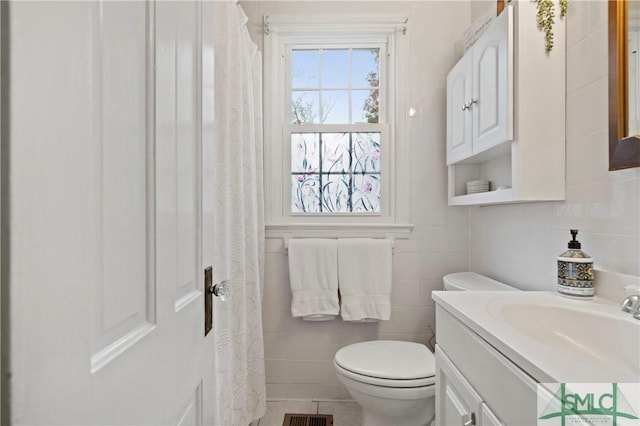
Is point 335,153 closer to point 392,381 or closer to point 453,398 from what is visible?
point 392,381

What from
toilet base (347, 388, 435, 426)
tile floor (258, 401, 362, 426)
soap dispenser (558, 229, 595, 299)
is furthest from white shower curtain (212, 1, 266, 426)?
soap dispenser (558, 229, 595, 299)

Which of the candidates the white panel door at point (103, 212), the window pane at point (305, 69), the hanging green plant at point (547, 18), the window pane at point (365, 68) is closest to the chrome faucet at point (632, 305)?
the hanging green plant at point (547, 18)

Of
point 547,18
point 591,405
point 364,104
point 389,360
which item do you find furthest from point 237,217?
point 547,18

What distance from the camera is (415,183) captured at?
2.07 meters

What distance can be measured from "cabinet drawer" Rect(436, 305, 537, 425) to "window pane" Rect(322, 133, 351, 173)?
1201 millimetres

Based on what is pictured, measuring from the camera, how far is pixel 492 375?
0.81 metres

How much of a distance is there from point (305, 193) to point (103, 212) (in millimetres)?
1727

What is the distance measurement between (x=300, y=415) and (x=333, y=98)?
5.81 feet

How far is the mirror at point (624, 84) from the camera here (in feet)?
3.18

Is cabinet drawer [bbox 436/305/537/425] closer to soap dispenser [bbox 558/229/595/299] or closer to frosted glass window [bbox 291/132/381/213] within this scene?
soap dispenser [bbox 558/229/595/299]

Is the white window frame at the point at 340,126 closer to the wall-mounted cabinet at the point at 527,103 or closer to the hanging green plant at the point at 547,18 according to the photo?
the wall-mounted cabinet at the point at 527,103

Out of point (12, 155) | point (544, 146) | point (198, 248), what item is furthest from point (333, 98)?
point (12, 155)

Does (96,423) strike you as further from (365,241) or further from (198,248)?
(365,241)

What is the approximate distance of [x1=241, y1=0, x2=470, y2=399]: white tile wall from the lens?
2.05 metres
